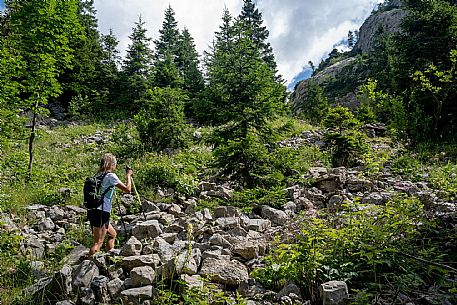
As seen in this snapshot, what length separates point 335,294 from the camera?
2.87 m

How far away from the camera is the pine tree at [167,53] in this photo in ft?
76.1

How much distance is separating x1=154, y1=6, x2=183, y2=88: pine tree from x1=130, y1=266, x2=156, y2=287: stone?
19999 millimetres

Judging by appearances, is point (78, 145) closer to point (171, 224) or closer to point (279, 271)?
point (171, 224)

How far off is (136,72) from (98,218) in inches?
915

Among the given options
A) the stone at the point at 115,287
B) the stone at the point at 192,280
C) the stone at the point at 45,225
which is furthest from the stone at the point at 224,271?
the stone at the point at 45,225

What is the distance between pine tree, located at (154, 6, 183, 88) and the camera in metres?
23.2

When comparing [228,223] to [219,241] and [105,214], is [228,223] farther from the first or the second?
[105,214]

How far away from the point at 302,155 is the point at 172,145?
17.8 feet

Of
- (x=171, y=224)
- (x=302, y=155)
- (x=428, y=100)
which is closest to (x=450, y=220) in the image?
(x=171, y=224)

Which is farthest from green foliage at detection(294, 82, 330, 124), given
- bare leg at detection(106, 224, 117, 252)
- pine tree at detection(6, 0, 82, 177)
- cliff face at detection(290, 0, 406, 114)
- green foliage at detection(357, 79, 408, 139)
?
bare leg at detection(106, 224, 117, 252)

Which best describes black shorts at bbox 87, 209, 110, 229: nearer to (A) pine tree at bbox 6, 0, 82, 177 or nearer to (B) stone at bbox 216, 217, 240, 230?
(B) stone at bbox 216, 217, 240, 230

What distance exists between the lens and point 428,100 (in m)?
12.0

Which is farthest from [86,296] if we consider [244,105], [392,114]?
[392,114]

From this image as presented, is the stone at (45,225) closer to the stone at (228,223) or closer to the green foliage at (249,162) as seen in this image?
the stone at (228,223)
